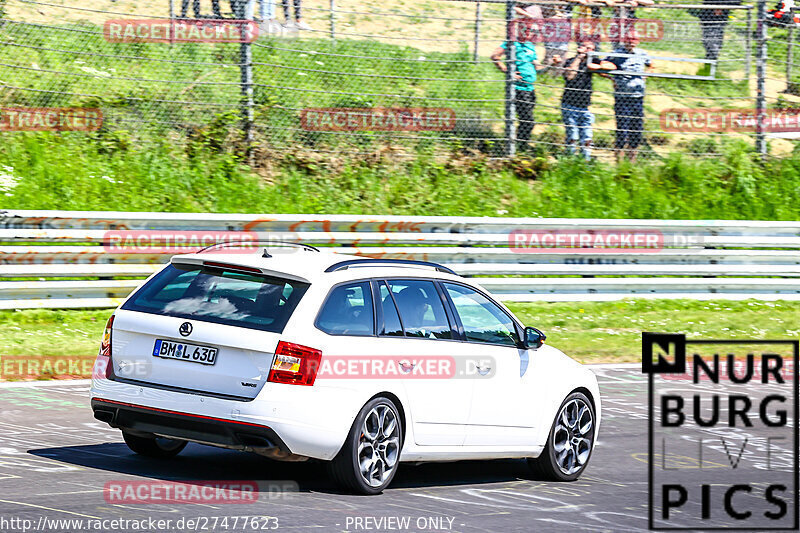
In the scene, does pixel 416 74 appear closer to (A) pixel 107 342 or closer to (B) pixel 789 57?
(B) pixel 789 57

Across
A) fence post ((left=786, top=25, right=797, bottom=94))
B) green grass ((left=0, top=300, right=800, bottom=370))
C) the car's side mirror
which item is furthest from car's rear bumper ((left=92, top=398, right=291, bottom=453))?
fence post ((left=786, top=25, right=797, bottom=94))

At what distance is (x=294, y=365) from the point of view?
262 inches

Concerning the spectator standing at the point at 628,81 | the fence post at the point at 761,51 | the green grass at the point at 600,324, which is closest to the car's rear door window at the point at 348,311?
the green grass at the point at 600,324

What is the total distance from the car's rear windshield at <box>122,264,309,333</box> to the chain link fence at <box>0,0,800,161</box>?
1100cm

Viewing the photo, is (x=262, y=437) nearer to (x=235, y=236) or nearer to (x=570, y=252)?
(x=235, y=236)

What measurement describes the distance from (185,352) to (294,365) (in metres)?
0.71

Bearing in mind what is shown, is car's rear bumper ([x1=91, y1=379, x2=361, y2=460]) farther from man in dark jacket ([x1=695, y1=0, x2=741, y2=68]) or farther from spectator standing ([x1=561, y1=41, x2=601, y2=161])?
man in dark jacket ([x1=695, y1=0, x2=741, y2=68])

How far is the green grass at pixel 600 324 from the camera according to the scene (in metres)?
12.4

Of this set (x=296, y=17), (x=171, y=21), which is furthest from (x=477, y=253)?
(x=171, y=21)

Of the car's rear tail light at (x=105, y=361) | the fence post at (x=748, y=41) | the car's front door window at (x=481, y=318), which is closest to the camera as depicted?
the car's rear tail light at (x=105, y=361)

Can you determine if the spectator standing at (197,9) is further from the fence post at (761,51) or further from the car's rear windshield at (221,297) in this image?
the car's rear windshield at (221,297)

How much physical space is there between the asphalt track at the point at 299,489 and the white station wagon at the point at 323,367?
24 cm

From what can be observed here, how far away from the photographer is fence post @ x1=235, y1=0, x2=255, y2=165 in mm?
18219

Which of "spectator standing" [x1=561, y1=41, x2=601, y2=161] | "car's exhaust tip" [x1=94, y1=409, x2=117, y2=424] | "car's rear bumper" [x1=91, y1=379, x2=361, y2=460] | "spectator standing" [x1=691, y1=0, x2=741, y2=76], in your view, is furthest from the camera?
"spectator standing" [x1=691, y1=0, x2=741, y2=76]
